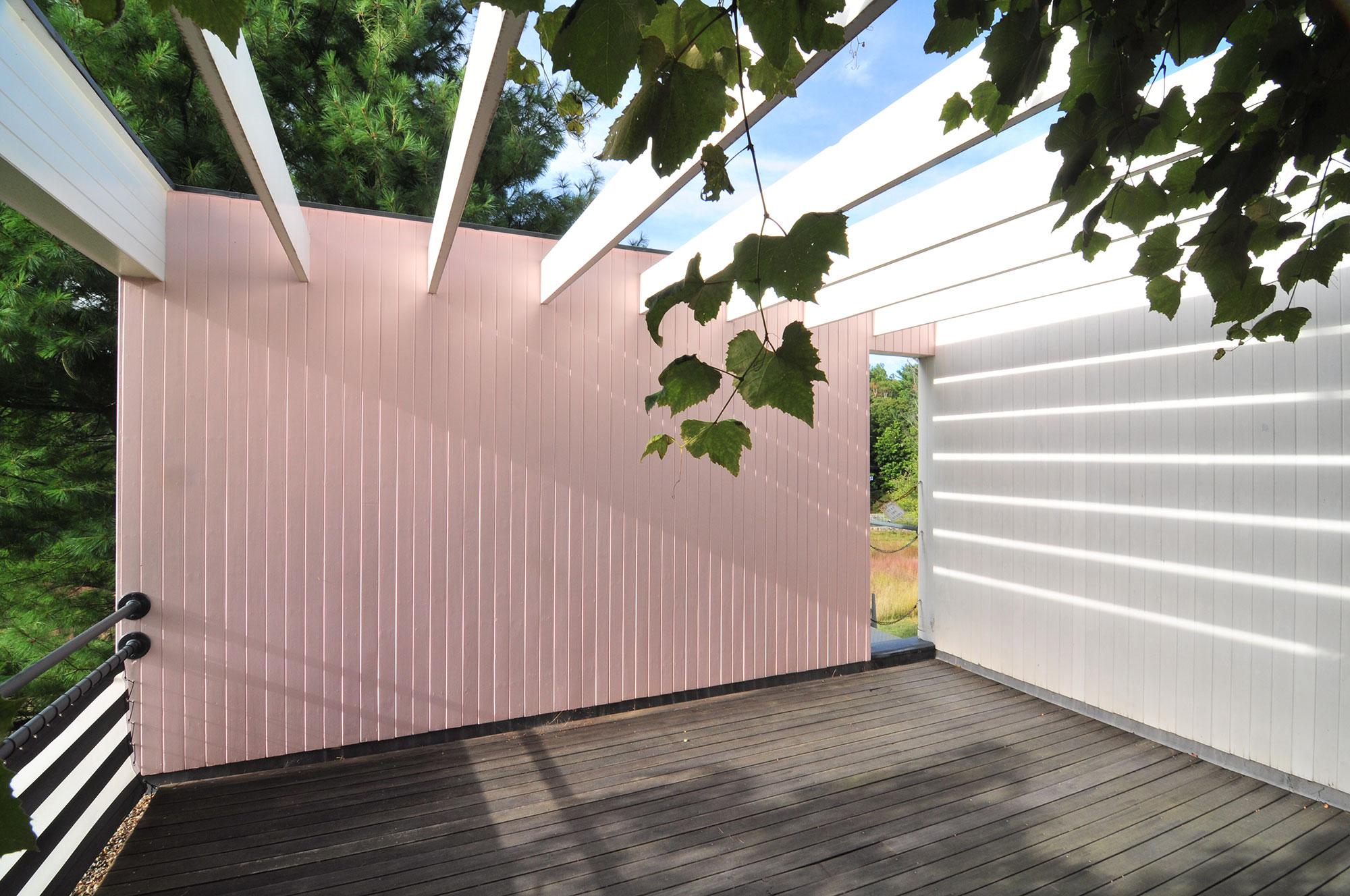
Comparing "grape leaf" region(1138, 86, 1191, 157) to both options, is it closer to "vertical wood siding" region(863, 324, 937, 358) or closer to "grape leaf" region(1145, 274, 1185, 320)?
"grape leaf" region(1145, 274, 1185, 320)

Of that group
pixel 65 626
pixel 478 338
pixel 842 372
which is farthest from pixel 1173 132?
pixel 65 626

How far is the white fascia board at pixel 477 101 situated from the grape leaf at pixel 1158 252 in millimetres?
891

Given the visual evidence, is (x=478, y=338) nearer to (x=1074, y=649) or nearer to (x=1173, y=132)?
(x=1173, y=132)

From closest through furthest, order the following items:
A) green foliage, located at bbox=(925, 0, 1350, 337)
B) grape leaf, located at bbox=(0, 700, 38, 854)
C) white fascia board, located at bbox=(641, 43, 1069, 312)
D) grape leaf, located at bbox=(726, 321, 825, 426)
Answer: grape leaf, located at bbox=(0, 700, 38, 854)
grape leaf, located at bbox=(726, 321, 825, 426)
green foliage, located at bbox=(925, 0, 1350, 337)
white fascia board, located at bbox=(641, 43, 1069, 312)

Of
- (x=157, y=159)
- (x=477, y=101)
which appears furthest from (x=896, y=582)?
(x=157, y=159)

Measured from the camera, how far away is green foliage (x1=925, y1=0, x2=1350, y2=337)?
0.64 meters

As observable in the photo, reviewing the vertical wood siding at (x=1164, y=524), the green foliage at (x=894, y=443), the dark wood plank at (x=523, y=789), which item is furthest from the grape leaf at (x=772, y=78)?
the green foliage at (x=894, y=443)

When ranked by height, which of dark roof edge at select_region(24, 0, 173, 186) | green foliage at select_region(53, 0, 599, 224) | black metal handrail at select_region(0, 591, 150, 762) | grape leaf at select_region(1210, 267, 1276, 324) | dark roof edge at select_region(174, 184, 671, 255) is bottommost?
black metal handrail at select_region(0, 591, 150, 762)

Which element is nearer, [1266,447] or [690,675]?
[1266,447]

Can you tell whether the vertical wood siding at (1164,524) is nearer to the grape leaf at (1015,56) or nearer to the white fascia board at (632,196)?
the white fascia board at (632,196)

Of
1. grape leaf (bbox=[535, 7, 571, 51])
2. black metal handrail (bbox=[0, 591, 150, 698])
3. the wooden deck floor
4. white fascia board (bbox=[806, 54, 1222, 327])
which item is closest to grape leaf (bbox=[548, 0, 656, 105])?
grape leaf (bbox=[535, 7, 571, 51])

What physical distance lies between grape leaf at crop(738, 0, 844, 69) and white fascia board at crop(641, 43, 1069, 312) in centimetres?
92

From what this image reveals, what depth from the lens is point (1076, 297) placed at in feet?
12.8

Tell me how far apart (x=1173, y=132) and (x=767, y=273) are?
23.1 inches
